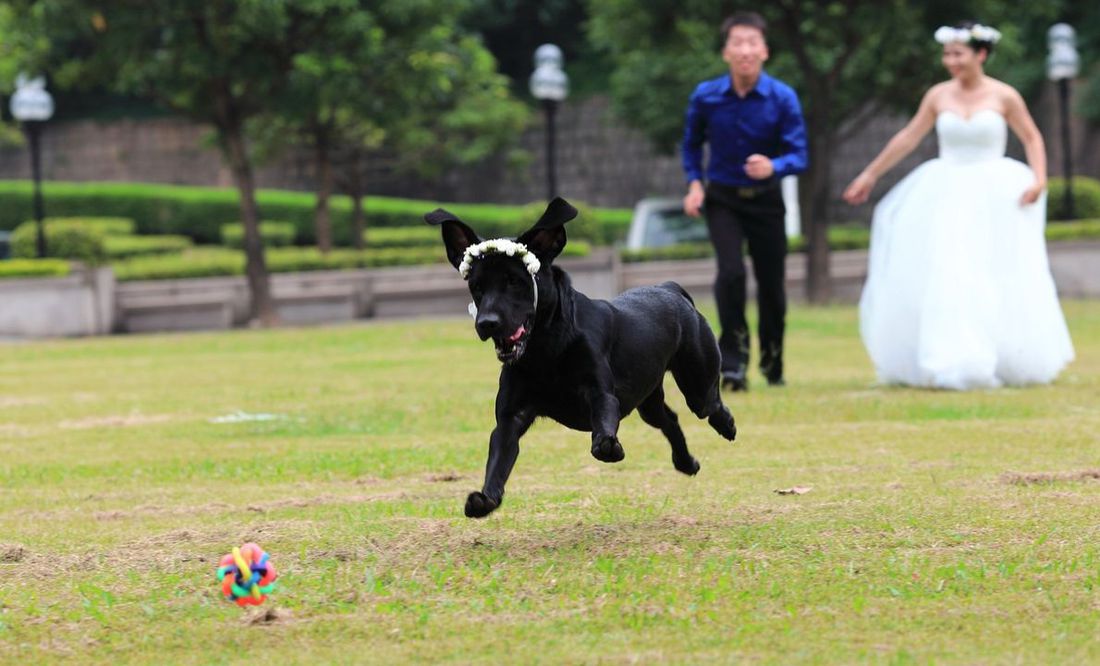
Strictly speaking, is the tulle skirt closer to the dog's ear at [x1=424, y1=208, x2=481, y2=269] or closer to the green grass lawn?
the green grass lawn

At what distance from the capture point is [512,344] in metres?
5.45

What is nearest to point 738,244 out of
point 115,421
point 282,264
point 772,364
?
point 772,364

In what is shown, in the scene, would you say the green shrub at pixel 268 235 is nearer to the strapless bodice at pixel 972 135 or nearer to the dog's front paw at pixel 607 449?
the strapless bodice at pixel 972 135

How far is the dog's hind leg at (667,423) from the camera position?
22.1ft

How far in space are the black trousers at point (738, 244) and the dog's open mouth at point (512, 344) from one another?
6017 millimetres

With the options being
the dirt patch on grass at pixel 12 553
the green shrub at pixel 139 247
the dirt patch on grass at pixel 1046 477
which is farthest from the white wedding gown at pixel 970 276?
the green shrub at pixel 139 247

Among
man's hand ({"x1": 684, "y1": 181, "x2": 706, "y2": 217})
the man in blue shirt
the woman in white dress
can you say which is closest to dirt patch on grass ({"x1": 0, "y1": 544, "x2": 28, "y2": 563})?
man's hand ({"x1": 684, "y1": 181, "x2": 706, "y2": 217})

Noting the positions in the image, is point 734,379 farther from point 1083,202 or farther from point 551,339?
point 1083,202

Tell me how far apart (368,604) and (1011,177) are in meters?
8.30

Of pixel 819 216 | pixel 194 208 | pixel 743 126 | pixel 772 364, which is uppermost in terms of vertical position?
pixel 743 126

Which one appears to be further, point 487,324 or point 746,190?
point 746,190

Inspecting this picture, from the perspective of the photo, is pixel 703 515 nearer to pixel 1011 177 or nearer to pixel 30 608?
pixel 30 608

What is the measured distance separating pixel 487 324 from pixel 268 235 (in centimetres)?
4132

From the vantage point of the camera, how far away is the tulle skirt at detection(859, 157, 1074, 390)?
1181 cm
